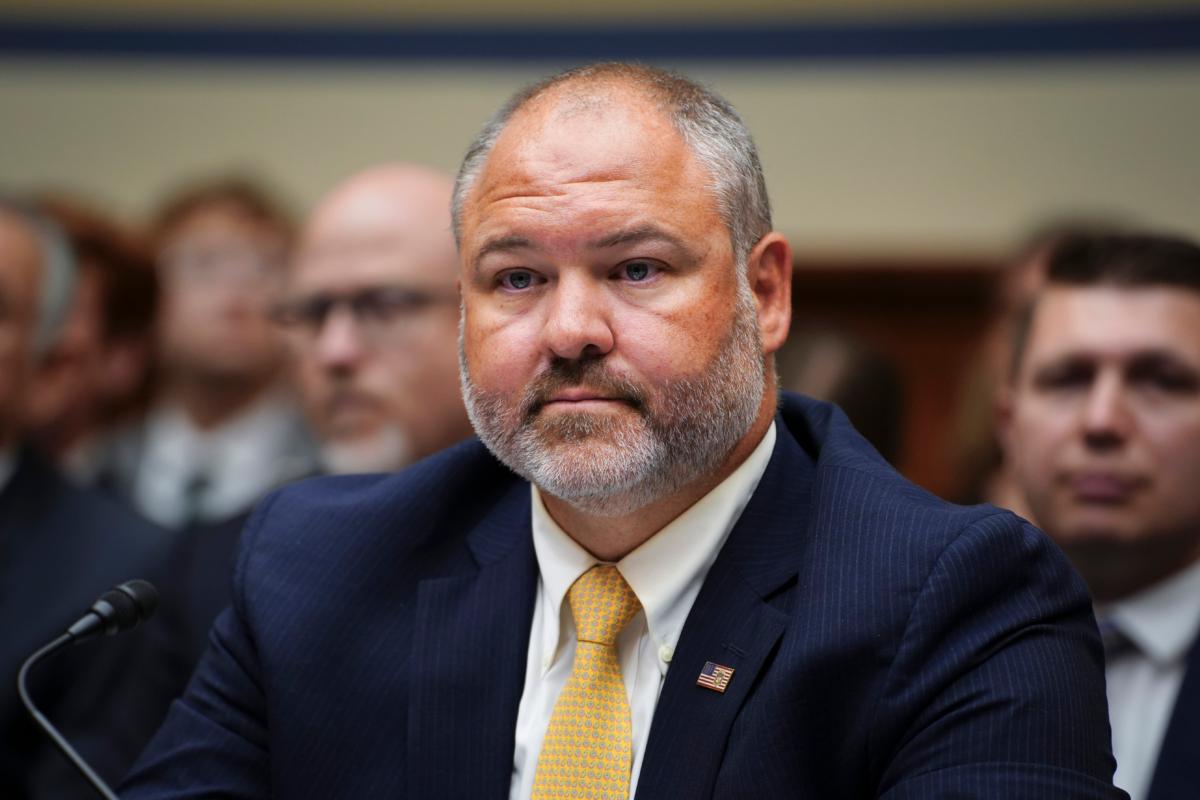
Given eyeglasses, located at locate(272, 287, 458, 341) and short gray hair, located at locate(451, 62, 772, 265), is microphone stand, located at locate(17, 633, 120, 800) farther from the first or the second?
eyeglasses, located at locate(272, 287, 458, 341)

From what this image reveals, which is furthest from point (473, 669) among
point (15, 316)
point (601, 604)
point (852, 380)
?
point (15, 316)

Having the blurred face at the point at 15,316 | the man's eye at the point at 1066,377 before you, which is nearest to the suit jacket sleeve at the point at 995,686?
the man's eye at the point at 1066,377

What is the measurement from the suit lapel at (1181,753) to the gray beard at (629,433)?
0.93 meters

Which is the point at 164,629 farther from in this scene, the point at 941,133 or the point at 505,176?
the point at 941,133

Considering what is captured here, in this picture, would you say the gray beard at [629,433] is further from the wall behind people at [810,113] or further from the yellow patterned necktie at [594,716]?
the wall behind people at [810,113]

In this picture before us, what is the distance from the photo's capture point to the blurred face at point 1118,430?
249 centimetres

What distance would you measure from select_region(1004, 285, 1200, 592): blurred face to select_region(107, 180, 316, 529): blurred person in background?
7.19ft

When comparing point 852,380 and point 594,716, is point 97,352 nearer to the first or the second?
point 852,380

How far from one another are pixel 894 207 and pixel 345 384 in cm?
337

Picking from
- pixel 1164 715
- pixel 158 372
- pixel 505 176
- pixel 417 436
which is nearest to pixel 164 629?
pixel 417 436

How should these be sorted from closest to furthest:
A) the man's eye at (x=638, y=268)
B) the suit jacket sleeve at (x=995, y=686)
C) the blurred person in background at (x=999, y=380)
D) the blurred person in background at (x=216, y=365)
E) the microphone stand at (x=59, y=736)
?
the suit jacket sleeve at (x=995, y=686) < the microphone stand at (x=59, y=736) < the man's eye at (x=638, y=268) < the blurred person in background at (x=999, y=380) < the blurred person in background at (x=216, y=365)

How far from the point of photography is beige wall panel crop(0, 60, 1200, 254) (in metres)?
5.62

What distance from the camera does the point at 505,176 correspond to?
5.90ft

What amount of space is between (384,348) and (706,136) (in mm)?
1315
